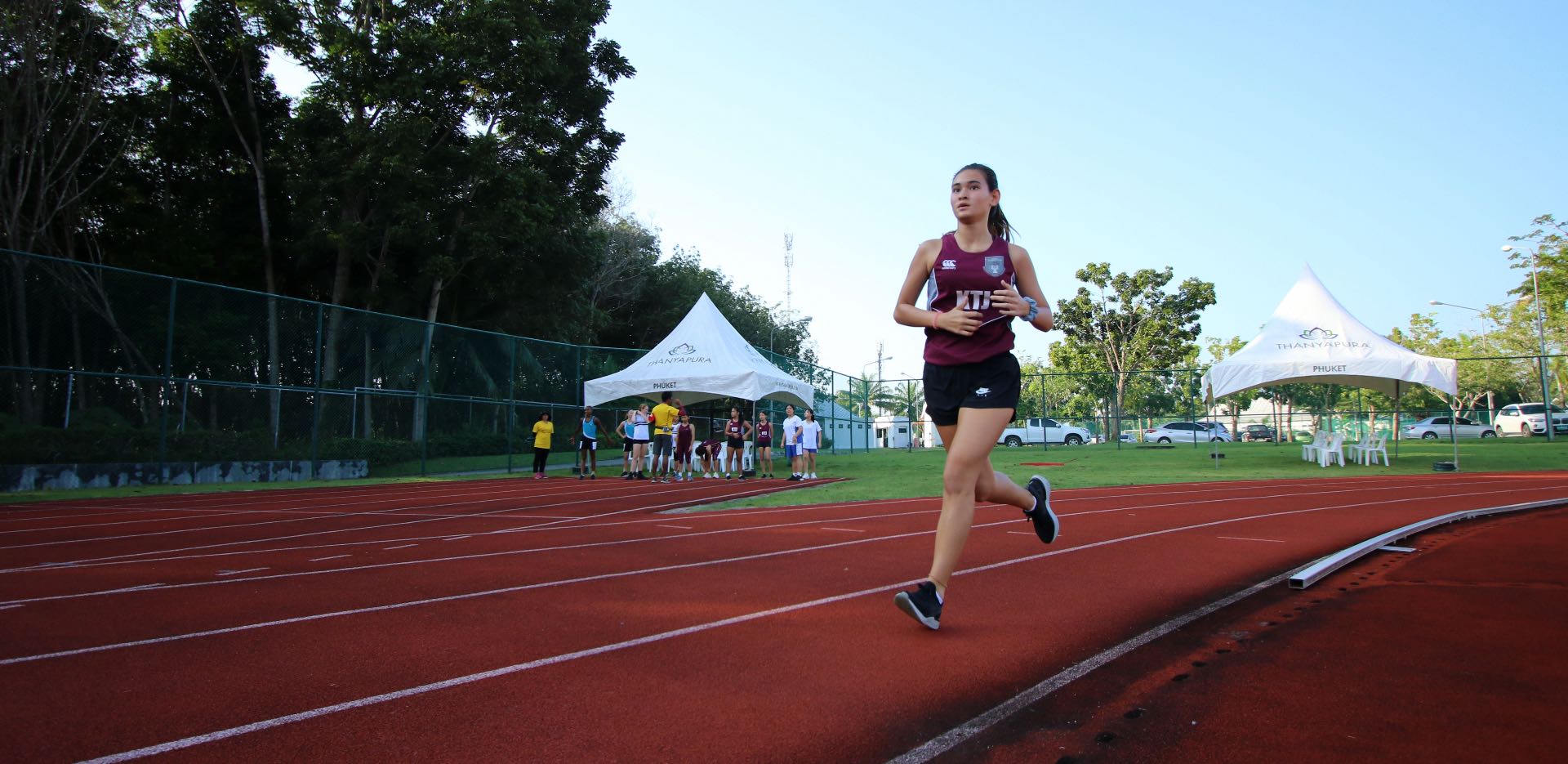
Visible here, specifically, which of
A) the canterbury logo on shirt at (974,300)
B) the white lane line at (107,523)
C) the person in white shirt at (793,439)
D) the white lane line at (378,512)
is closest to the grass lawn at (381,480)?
the white lane line at (378,512)

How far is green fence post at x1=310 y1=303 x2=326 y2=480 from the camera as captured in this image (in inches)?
679

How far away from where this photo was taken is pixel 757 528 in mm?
7730

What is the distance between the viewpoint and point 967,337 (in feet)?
11.7

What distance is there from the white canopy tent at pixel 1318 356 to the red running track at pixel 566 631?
36.1 ft

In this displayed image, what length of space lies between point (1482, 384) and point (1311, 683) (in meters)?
61.3

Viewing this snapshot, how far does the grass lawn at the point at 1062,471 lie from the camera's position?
12852 millimetres

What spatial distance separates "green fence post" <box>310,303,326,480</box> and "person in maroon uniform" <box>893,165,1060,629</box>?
16.5 m

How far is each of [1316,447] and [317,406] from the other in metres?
20.9

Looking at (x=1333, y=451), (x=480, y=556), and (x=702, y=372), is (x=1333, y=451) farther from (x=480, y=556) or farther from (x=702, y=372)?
(x=480, y=556)

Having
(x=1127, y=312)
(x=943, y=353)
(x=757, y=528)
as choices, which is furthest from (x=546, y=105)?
(x=1127, y=312)

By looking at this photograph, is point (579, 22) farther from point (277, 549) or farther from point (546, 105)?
point (277, 549)

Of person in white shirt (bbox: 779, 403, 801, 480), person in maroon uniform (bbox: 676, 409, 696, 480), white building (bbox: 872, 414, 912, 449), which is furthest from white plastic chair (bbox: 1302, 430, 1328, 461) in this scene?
white building (bbox: 872, 414, 912, 449)

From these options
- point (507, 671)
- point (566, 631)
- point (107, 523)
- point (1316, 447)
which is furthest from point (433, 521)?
point (1316, 447)

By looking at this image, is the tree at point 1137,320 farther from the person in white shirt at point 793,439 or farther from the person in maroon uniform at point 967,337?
the person in maroon uniform at point 967,337
